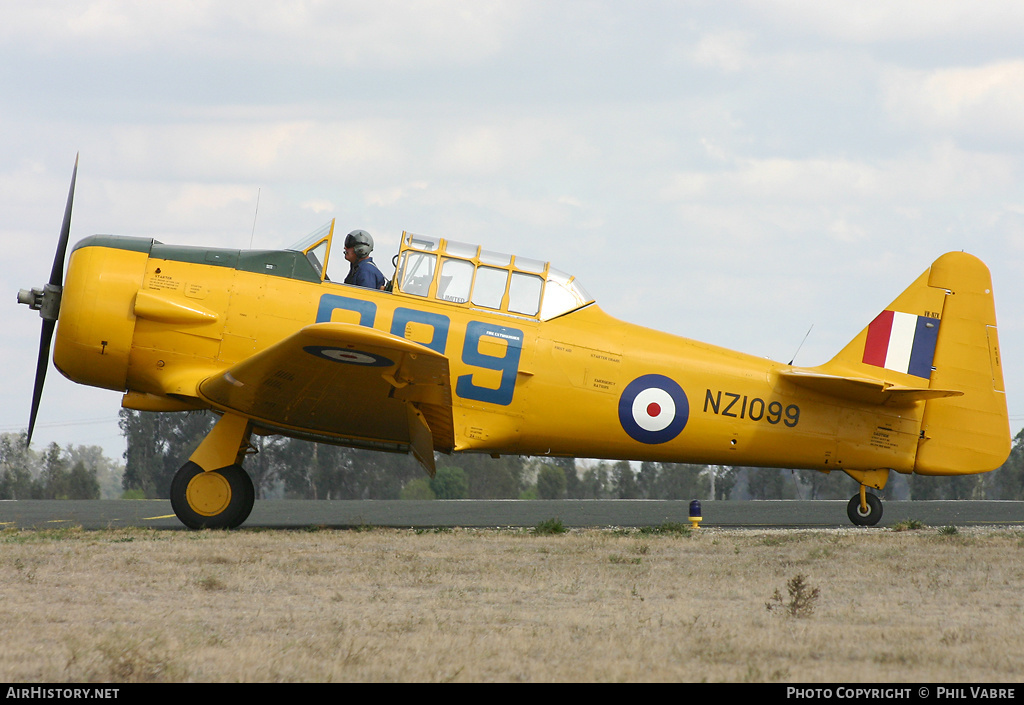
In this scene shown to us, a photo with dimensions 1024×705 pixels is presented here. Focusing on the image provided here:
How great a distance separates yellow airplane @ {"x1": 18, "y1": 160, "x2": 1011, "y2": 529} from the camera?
9.04 m

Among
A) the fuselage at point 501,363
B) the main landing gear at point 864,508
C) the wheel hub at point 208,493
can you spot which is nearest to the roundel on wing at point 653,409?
the fuselage at point 501,363

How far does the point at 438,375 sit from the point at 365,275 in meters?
1.97

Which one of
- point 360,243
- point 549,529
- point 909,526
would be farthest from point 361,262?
point 909,526

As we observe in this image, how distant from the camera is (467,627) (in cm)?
467

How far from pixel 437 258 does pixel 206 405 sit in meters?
2.69

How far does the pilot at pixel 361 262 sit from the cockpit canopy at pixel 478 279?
0.26 meters

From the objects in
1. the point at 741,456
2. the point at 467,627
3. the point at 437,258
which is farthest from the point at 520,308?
the point at 467,627

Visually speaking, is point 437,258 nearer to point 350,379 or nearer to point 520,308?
point 520,308

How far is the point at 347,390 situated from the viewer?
29.0 feet

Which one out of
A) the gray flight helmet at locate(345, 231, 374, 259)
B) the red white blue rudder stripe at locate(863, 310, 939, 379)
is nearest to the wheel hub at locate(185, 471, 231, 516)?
the gray flight helmet at locate(345, 231, 374, 259)

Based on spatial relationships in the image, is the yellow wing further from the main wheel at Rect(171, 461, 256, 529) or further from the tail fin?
the tail fin

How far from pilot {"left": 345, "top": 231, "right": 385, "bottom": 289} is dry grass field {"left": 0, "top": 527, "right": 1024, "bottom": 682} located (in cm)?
257

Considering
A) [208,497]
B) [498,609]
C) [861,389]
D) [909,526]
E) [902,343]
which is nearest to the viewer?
[498,609]

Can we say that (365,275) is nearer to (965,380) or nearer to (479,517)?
(479,517)
